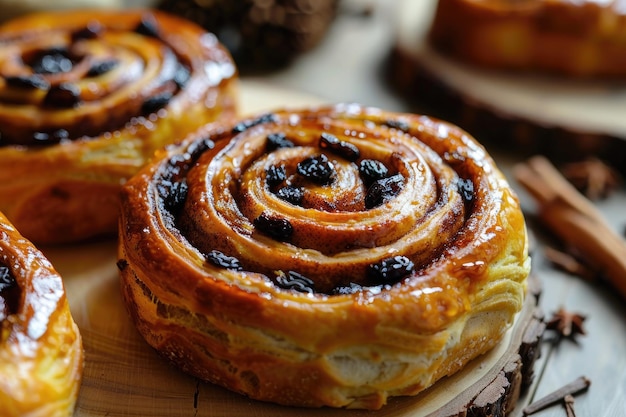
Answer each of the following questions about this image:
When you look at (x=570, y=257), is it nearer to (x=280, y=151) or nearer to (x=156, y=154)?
(x=280, y=151)

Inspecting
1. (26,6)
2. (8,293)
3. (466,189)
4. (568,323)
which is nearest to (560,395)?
(568,323)

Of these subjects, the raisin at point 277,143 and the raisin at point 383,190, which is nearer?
the raisin at point 383,190

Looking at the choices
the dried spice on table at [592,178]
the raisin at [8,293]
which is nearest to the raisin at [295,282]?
the raisin at [8,293]

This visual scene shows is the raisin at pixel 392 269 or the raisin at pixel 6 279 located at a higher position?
the raisin at pixel 392 269

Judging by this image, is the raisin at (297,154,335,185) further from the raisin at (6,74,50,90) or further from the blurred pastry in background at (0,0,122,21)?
the blurred pastry in background at (0,0,122,21)

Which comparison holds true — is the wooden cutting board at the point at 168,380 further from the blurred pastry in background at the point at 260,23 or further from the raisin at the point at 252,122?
the blurred pastry in background at the point at 260,23

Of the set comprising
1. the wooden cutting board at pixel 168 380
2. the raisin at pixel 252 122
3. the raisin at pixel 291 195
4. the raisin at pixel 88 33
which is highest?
the raisin at pixel 291 195

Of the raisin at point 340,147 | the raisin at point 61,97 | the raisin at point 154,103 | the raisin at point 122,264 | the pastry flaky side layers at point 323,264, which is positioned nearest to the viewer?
the pastry flaky side layers at point 323,264

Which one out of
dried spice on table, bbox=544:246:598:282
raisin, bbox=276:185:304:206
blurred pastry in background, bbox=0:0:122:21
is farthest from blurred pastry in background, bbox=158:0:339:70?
raisin, bbox=276:185:304:206
